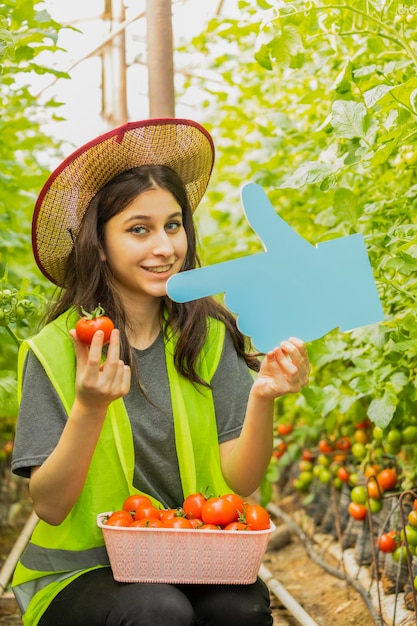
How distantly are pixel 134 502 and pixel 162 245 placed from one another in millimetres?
480

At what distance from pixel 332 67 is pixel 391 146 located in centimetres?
82

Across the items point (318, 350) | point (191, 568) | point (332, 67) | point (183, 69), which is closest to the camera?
point (191, 568)

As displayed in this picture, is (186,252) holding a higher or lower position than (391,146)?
lower

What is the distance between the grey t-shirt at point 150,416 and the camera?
1561mm

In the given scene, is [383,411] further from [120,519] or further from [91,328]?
[91,328]

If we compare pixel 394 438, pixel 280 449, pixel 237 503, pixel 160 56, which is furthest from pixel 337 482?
pixel 160 56

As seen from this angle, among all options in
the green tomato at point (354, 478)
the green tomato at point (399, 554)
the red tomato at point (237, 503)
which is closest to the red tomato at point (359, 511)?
the green tomato at point (354, 478)

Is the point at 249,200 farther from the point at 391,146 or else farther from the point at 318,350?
the point at 318,350

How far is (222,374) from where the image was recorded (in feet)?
5.87

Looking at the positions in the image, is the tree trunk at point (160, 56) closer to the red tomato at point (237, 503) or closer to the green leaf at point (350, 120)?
the green leaf at point (350, 120)

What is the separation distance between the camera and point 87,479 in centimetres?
163

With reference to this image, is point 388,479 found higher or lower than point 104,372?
lower

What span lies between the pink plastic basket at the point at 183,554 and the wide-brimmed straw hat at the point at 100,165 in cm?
62

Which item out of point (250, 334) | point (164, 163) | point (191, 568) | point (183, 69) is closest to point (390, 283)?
point (250, 334)
